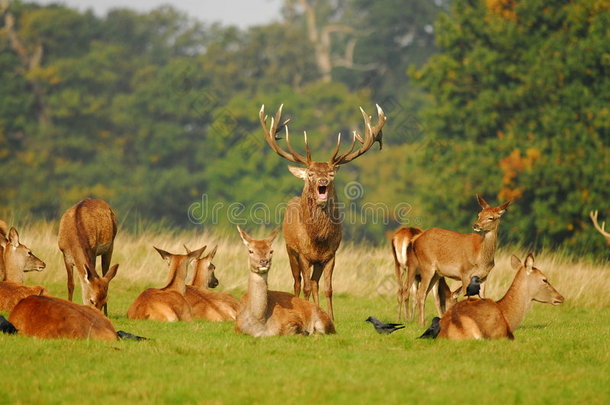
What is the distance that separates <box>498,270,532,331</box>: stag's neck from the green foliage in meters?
15.8

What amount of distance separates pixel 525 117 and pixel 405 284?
1716 centimetres

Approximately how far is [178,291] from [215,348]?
284cm

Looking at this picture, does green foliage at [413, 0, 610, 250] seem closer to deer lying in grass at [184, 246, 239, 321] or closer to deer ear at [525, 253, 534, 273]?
deer ear at [525, 253, 534, 273]

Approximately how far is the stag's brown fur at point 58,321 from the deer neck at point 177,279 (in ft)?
8.23

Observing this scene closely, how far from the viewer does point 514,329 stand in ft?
33.0

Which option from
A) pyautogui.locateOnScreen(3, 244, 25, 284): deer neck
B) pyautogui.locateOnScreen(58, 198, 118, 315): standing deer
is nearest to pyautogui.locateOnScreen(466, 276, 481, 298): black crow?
pyautogui.locateOnScreen(58, 198, 118, 315): standing deer

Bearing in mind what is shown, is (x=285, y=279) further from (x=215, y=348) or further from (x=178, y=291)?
(x=215, y=348)

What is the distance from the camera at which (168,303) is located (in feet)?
36.4

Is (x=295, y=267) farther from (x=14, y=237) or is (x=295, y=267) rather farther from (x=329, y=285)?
(x=14, y=237)

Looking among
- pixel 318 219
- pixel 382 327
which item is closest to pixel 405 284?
pixel 318 219

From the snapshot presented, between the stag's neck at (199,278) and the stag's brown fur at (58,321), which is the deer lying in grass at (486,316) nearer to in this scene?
the stag's brown fur at (58,321)

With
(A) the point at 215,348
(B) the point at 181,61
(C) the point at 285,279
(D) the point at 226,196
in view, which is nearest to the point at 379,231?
(D) the point at 226,196

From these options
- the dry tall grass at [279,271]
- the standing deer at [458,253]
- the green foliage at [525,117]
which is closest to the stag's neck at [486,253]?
the standing deer at [458,253]

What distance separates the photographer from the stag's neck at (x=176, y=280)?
11633 millimetres
